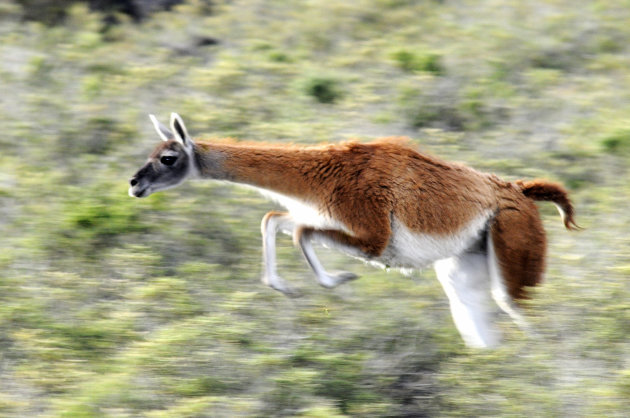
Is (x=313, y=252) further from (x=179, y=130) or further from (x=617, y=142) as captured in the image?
(x=617, y=142)

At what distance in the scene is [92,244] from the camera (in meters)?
7.91

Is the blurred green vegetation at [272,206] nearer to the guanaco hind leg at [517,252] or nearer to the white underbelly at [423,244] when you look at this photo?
the guanaco hind leg at [517,252]

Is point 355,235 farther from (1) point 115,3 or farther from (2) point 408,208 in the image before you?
(1) point 115,3

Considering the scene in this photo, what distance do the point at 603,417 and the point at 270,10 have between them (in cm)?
805

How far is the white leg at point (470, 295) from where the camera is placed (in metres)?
6.97

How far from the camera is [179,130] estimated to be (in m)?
6.79

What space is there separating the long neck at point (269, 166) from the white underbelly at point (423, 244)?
59 centimetres

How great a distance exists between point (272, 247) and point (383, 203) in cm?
79

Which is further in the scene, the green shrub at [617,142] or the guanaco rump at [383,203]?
the green shrub at [617,142]

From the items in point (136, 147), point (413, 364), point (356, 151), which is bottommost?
point (413, 364)

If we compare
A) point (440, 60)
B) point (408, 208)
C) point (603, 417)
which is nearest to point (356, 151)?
point (408, 208)

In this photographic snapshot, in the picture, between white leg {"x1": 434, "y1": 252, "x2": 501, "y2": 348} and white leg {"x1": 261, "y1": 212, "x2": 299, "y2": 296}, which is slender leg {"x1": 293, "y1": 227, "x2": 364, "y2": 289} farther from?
white leg {"x1": 434, "y1": 252, "x2": 501, "y2": 348}

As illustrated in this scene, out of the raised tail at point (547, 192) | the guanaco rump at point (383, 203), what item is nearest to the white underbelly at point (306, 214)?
the guanaco rump at point (383, 203)

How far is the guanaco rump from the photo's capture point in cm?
669
